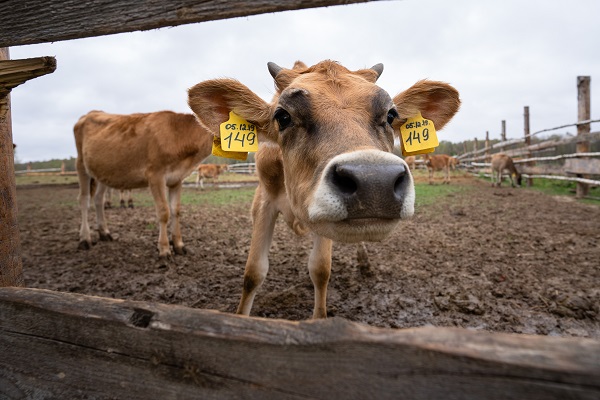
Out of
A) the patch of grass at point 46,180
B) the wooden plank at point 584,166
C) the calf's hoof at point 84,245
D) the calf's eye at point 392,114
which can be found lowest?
the calf's hoof at point 84,245

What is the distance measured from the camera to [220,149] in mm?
2777

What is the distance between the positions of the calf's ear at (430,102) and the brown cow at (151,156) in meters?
3.80

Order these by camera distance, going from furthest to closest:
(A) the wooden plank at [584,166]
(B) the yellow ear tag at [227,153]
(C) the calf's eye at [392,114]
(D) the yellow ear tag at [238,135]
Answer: (A) the wooden plank at [584,166] < (B) the yellow ear tag at [227,153] < (D) the yellow ear tag at [238,135] < (C) the calf's eye at [392,114]

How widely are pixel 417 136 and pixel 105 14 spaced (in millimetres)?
2246

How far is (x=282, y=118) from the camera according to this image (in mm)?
2355

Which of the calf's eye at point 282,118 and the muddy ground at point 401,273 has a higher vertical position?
the calf's eye at point 282,118

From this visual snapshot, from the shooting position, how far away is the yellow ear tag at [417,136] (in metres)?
2.74

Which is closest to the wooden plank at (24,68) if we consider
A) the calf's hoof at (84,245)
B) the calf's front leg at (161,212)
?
the calf's front leg at (161,212)

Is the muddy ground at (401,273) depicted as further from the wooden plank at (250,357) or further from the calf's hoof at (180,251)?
the wooden plank at (250,357)

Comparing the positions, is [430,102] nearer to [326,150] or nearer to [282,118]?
[282,118]

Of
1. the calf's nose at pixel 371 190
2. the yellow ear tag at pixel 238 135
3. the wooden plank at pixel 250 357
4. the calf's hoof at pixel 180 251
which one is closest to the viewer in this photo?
the wooden plank at pixel 250 357

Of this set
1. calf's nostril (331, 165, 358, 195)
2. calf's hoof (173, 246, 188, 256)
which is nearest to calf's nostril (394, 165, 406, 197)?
calf's nostril (331, 165, 358, 195)

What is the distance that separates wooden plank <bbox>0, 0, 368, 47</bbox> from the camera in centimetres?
123

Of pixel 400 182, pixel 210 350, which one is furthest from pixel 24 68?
pixel 400 182
